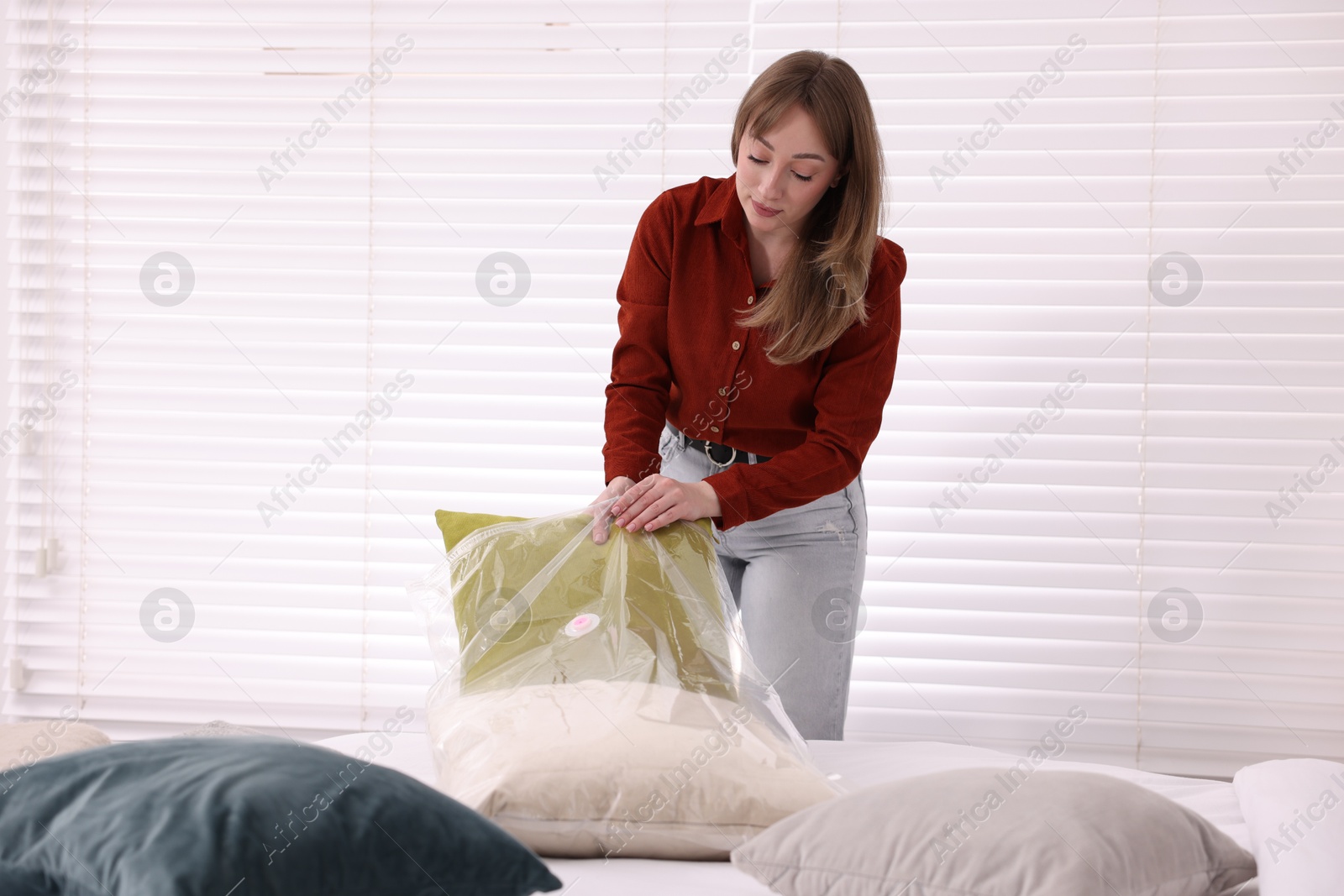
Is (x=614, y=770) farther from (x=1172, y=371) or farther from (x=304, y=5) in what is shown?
(x=304, y=5)

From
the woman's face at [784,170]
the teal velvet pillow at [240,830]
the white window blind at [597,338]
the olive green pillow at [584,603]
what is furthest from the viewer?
the white window blind at [597,338]

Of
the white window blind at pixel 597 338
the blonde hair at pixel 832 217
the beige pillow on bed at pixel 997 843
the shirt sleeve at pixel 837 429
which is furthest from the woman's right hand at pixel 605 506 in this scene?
the white window blind at pixel 597 338

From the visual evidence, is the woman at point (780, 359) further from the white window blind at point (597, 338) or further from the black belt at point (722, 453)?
the white window blind at point (597, 338)

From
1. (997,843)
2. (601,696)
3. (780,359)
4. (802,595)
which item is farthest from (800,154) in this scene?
(997,843)

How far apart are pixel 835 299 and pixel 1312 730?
1562 millimetres

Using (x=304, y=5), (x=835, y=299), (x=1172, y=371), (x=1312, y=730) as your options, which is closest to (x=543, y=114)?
(x=304, y=5)

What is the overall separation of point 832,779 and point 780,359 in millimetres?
679

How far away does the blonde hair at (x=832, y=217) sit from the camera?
1.62 metres

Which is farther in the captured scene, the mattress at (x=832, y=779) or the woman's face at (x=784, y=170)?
the woman's face at (x=784, y=170)

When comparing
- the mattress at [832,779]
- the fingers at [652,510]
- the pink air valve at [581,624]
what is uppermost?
the fingers at [652,510]

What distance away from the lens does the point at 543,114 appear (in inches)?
95.2

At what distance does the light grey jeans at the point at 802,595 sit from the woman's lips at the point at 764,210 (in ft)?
1.33

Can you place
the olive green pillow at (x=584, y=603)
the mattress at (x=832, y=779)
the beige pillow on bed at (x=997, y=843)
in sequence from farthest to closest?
the olive green pillow at (x=584, y=603), the mattress at (x=832, y=779), the beige pillow on bed at (x=997, y=843)

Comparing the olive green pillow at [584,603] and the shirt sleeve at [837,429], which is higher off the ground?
the shirt sleeve at [837,429]
